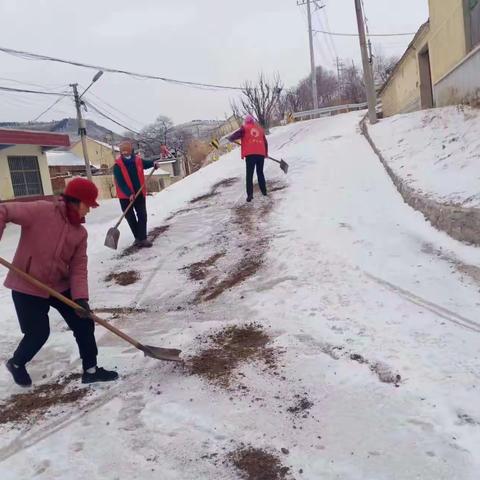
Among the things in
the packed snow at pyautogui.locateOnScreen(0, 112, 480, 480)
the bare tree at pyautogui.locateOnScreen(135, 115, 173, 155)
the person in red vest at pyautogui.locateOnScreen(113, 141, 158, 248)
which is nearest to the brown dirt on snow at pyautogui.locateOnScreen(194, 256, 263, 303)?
the packed snow at pyautogui.locateOnScreen(0, 112, 480, 480)

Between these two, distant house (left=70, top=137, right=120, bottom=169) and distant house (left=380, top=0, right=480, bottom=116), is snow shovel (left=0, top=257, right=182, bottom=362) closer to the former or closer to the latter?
distant house (left=380, top=0, right=480, bottom=116)

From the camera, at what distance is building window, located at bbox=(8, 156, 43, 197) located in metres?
18.5

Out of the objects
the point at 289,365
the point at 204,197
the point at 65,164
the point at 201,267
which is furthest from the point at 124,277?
the point at 65,164

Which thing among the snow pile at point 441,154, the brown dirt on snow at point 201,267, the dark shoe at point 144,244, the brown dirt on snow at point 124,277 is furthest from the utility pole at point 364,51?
the brown dirt on snow at point 124,277

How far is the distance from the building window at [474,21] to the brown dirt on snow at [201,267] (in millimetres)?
6892

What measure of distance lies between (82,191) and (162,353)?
129 centimetres

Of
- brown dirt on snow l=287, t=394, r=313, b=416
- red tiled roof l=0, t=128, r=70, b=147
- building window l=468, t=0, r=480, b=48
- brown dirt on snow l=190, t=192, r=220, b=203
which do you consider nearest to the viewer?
brown dirt on snow l=287, t=394, r=313, b=416

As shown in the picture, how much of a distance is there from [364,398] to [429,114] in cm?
968

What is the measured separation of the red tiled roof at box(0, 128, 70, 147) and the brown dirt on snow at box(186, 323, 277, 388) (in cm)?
1497

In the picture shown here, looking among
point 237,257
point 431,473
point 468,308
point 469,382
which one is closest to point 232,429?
point 431,473

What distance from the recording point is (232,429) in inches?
113

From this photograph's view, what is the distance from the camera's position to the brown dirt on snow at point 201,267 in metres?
6.06

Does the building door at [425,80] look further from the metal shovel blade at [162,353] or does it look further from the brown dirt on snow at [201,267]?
the metal shovel blade at [162,353]

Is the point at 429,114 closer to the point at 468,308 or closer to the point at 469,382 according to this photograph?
the point at 468,308
